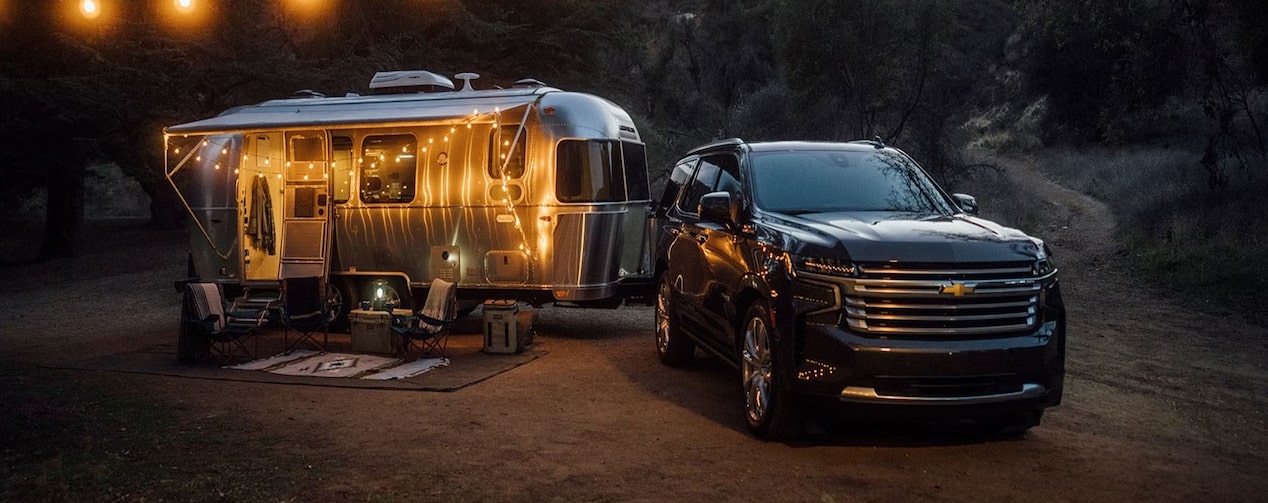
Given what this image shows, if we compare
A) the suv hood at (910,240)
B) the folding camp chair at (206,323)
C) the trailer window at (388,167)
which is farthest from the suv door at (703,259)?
the folding camp chair at (206,323)

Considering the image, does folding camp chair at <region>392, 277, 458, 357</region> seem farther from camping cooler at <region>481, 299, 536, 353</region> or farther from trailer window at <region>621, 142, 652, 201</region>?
trailer window at <region>621, 142, 652, 201</region>

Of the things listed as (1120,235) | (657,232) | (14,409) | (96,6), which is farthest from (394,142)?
(1120,235)

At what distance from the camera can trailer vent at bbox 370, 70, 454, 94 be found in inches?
501

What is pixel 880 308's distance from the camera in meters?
6.04

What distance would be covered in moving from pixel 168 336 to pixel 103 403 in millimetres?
4968

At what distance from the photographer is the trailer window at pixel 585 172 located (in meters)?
11.3

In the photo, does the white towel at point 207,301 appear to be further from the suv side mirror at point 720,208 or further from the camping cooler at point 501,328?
the suv side mirror at point 720,208

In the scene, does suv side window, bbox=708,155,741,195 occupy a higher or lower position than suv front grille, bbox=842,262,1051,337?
higher

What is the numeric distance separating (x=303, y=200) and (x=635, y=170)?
13.3 ft

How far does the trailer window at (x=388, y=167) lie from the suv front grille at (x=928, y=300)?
7.07 metres

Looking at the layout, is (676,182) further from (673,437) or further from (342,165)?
(342,165)

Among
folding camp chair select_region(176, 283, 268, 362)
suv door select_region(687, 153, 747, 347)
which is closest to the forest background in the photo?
folding camp chair select_region(176, 283, 268, 362)

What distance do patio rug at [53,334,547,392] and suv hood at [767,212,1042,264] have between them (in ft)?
12.2

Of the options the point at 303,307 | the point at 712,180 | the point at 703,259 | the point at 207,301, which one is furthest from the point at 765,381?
the point at 207,301
